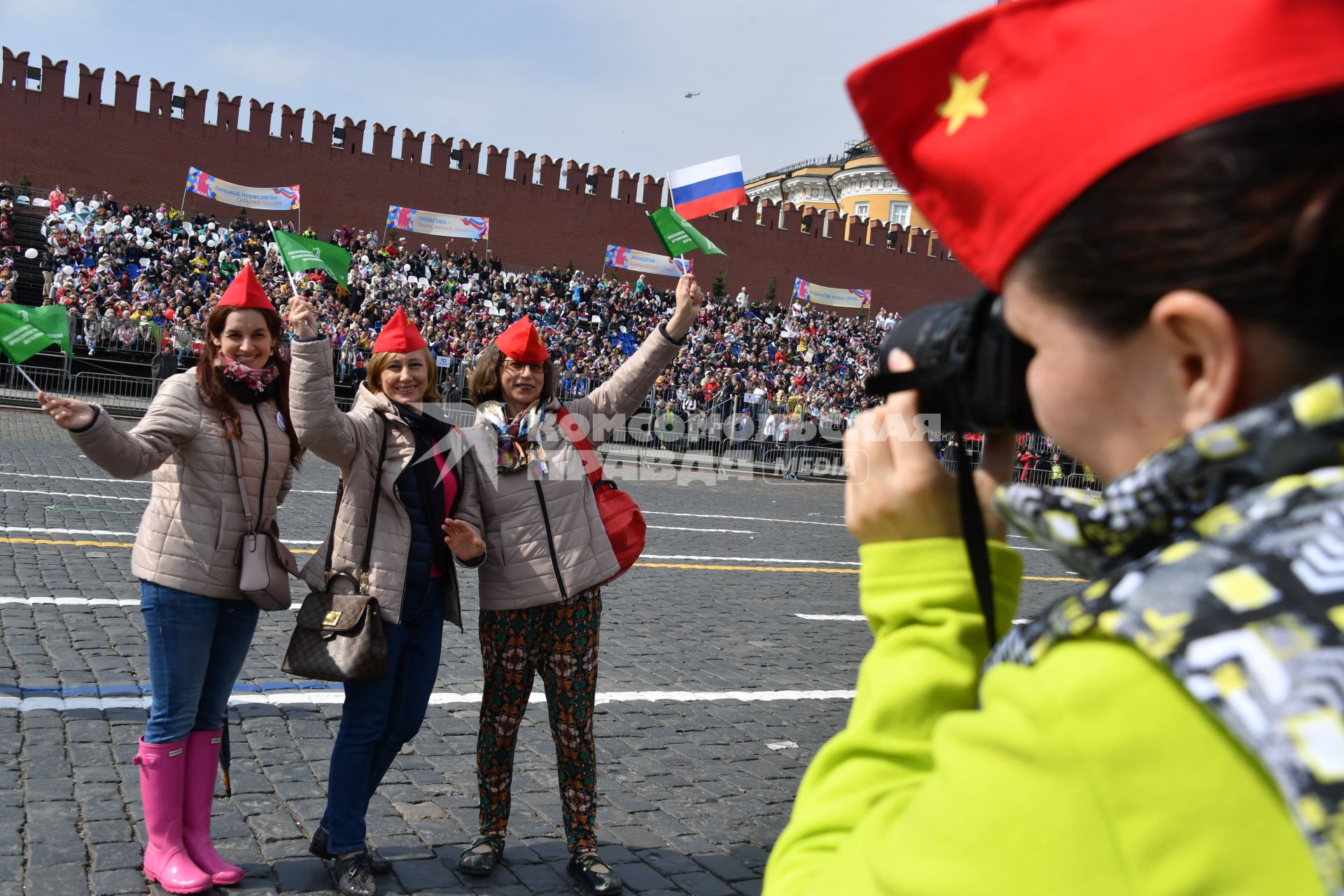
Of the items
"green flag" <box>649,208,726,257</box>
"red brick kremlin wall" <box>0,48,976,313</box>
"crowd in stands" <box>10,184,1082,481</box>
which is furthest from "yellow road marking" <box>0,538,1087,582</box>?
"red brick kremlin wall" <box>0,48,976,313</box>

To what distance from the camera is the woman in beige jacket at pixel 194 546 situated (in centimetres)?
348

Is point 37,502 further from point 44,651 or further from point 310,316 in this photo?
point 310,316

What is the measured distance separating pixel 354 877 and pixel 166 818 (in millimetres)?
649

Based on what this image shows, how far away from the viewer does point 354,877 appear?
3.49 m

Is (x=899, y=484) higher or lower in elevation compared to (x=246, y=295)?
lower

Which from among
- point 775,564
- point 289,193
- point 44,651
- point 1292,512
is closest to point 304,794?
point 44,651

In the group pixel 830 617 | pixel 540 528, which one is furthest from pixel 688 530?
pixel 540 528

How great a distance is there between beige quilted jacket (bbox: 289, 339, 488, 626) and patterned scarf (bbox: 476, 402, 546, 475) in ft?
1.12

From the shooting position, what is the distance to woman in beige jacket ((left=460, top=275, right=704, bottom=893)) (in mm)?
3883

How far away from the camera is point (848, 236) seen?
4878 centimetres

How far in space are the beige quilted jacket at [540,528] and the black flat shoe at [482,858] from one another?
Answer: 0.83 m

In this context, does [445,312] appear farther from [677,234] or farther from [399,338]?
[399,338]

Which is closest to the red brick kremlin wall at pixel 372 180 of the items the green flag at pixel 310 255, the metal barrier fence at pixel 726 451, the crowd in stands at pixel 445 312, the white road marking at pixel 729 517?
the crowd in stands at pixel 445 312

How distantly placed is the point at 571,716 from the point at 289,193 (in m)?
34.8
